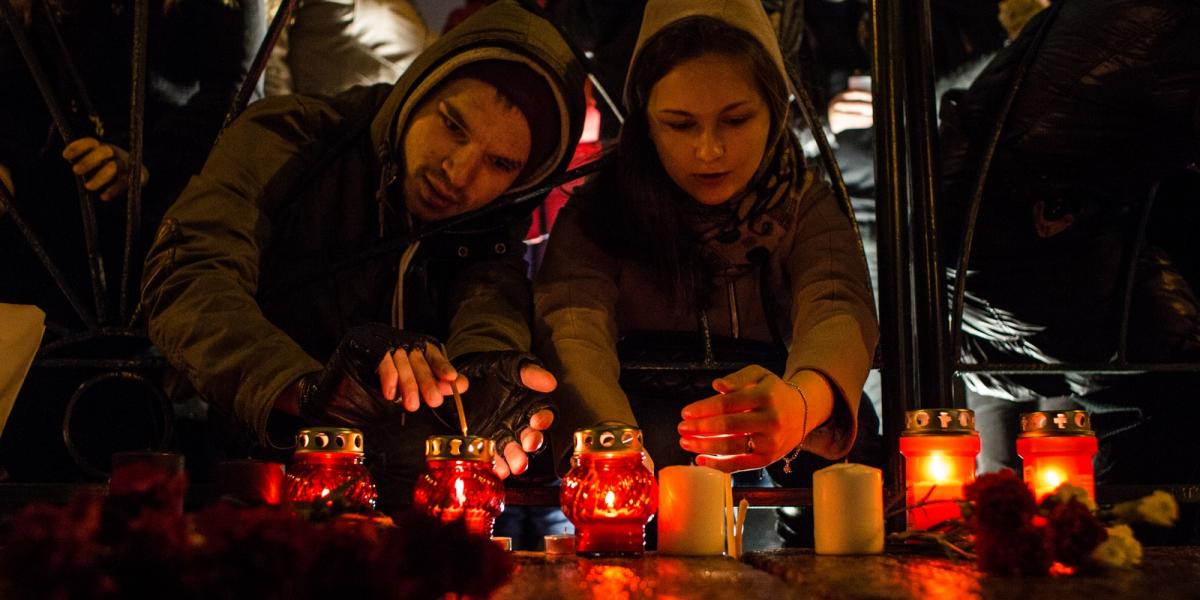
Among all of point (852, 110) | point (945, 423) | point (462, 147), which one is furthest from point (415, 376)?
point (852, 110)

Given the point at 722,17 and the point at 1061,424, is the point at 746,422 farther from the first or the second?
the point at 722,17

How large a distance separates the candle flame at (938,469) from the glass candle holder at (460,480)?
507 millimetres

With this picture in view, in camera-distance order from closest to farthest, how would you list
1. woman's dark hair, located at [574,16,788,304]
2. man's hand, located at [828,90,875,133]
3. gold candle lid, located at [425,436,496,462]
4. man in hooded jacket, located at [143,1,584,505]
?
gold candle lid, located at [425,436,496,462]
man in hooded jacket, located at [143,1,584,505]
woman's dark hair, located at [574,16,788,304]
man's hand, located at [828,90,875,133]

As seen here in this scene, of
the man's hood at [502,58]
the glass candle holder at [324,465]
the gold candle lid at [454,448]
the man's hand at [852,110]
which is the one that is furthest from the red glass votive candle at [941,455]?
the man's hand at [852,110]

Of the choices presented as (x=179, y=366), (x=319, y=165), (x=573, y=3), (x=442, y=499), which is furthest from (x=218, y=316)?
(x=573, y=3)

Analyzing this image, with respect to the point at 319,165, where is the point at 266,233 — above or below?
below

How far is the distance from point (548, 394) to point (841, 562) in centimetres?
51

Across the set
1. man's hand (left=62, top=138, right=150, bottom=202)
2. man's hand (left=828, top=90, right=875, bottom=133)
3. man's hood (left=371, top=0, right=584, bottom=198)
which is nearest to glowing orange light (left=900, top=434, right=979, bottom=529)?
man's hood (left=371, top=0, right=584, bottom=198)

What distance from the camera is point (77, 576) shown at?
1.96 feet

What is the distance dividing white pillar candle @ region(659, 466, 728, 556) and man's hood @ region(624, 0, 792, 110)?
667mm

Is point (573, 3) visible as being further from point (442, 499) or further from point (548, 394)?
point (442, 499)

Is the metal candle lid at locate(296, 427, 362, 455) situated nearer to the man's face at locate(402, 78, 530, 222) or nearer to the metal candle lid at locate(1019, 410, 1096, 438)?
the man's face at locate(402, 78, 530, 222)

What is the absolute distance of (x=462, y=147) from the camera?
5.42 ft

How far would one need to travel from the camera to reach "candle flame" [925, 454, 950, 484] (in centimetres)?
128
